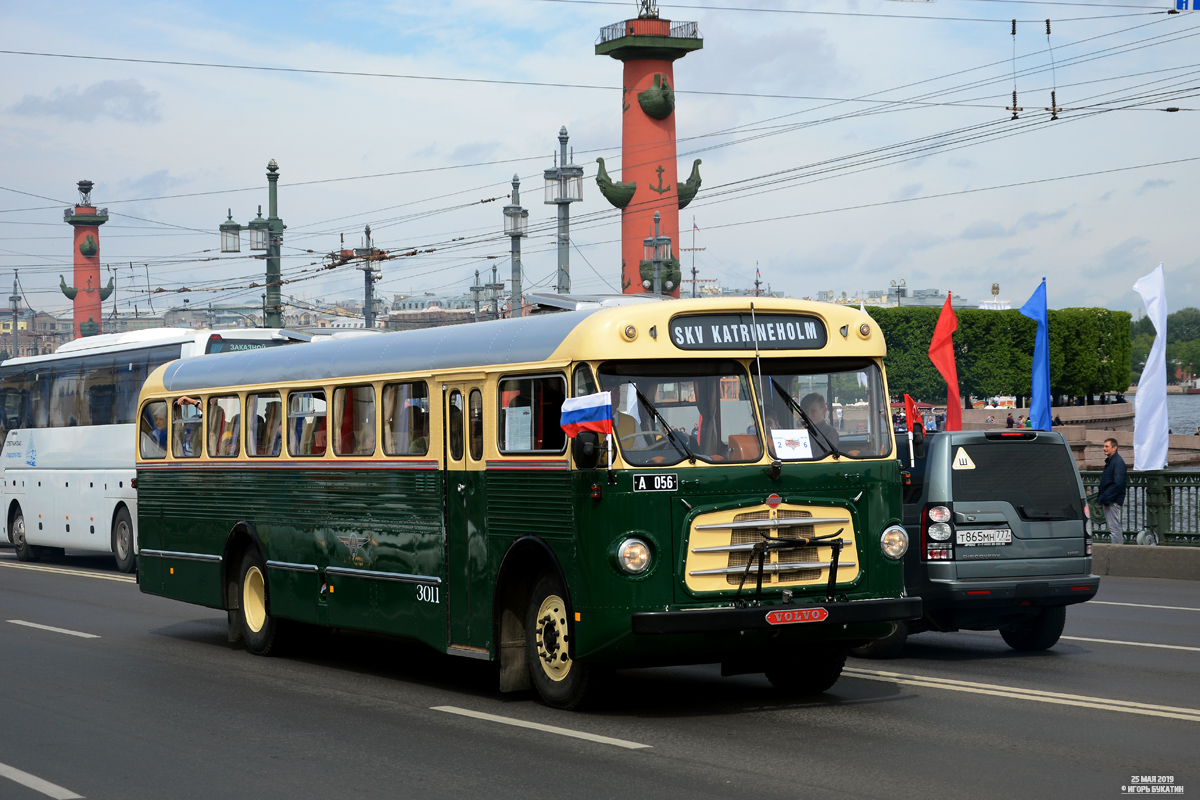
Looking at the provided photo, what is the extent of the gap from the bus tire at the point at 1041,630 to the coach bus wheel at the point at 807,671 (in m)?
2.77

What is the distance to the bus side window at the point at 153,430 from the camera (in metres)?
15.4

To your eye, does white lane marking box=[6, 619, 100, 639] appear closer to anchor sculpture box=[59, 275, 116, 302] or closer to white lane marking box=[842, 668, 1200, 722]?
white lane marking box=[842, 668, 1200, 722]

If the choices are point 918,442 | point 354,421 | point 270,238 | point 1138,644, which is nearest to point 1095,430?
point 270,238

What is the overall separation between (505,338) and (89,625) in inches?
309

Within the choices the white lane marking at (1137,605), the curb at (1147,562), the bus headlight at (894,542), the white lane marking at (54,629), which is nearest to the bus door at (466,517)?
the bus headlight at (894,542)

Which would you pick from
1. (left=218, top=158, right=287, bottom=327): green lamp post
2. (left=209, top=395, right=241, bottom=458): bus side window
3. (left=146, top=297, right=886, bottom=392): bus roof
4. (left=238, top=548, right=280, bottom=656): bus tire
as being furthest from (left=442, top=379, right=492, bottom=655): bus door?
(left=218, top=158, right=287, bottom=327): green lamp post

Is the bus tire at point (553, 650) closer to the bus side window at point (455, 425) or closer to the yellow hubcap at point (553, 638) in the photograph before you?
the yellow hubcap at point (553, 638)

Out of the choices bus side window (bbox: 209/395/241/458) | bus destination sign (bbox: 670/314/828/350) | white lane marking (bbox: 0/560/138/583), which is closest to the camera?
bus destination sign (bbox: 670/314/828/350)

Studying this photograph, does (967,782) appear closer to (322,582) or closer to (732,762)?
A: (732,762)

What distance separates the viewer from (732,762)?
8.03m

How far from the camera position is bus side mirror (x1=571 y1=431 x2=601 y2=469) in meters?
9.05

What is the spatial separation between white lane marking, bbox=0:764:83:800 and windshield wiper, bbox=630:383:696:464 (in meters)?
3.88

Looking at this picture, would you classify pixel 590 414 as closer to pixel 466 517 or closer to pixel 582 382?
pixel 582 382

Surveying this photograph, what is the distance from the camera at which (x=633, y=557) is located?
9.09m
